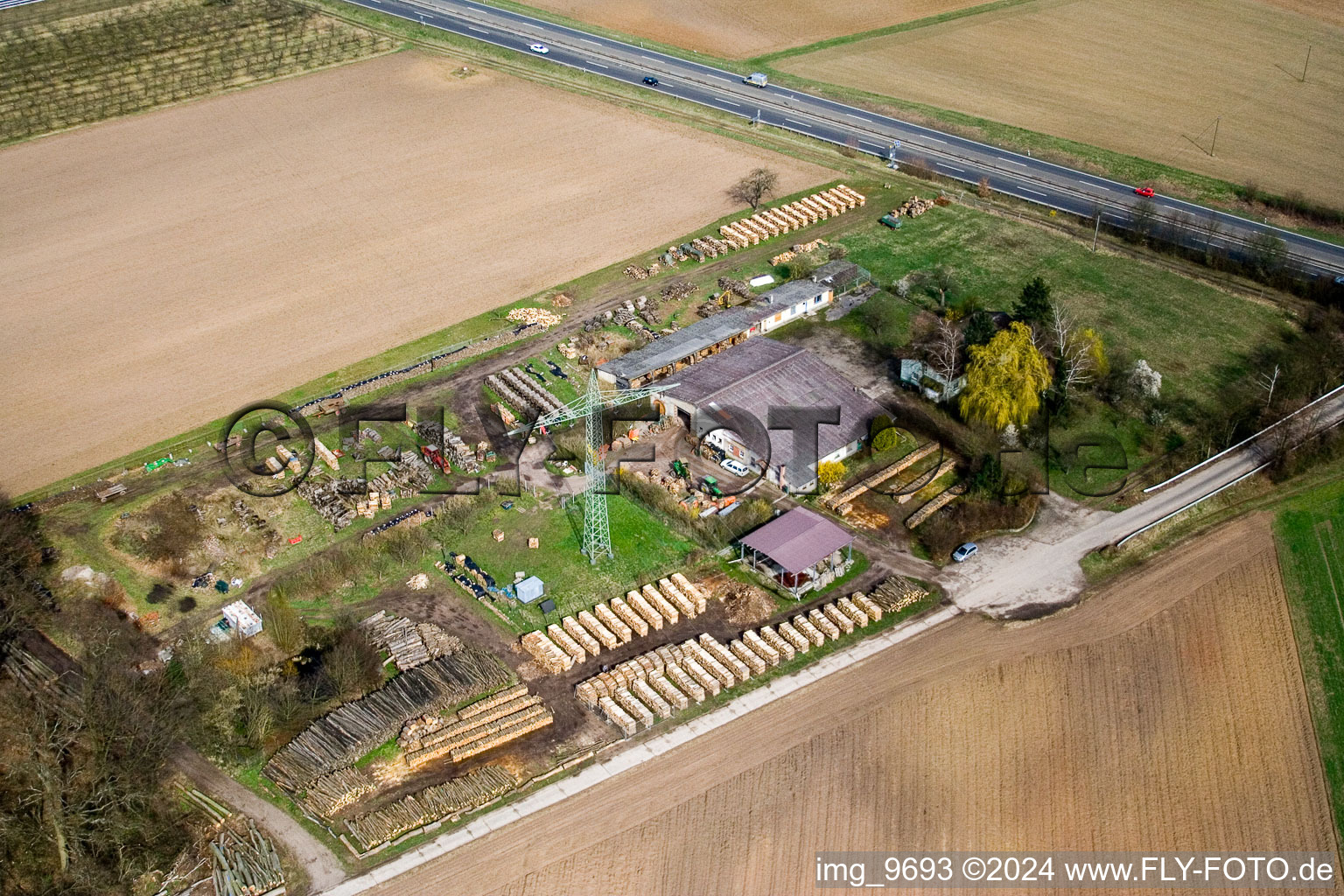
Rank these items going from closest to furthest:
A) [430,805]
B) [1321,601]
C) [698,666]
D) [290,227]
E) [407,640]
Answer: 1. [430,805]
2. [698,666]
3. [407,640]
4. [1321,601]
5. [290,227]

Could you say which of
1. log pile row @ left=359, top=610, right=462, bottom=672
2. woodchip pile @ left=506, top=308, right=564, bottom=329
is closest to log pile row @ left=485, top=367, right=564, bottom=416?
woodchip pile @ left=506, top=308, right=564, bottom=329

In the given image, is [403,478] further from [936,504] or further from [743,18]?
[743,18]

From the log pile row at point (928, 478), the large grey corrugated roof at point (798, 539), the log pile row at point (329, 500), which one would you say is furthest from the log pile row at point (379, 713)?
the log pile row at point (928, 478)

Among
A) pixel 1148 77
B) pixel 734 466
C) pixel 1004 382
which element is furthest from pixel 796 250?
pixel 1148 77

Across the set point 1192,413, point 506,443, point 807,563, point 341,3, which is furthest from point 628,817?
point 341,3

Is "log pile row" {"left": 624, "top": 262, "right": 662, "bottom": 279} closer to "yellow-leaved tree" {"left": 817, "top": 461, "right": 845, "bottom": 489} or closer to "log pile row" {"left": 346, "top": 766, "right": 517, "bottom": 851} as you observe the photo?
"yellow-leaved tree" {"left": 817, "top": 461, "right": 845, "bottom": 489}

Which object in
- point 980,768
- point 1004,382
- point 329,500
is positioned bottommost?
point 980,768
